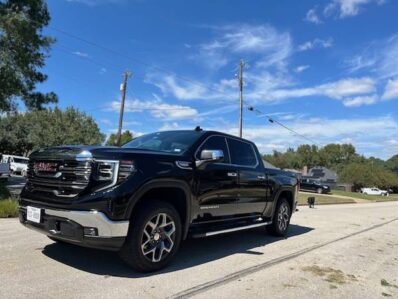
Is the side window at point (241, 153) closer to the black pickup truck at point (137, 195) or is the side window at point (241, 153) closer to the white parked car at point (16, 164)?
the black pickup truck at point (137, 195)

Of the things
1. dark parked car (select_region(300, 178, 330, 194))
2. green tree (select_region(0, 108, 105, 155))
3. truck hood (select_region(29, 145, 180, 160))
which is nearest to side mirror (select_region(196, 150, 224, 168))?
truck hood (select_region(29, 145, 180, 160))

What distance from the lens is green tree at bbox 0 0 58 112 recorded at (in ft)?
46.4

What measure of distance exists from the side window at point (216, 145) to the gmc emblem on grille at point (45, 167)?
6.61ft

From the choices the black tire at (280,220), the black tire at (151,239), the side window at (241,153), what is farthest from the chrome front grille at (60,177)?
the black tire at (280,220)

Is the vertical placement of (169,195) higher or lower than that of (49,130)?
lower

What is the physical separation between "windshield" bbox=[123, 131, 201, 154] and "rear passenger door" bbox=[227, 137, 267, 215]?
36.9 inches

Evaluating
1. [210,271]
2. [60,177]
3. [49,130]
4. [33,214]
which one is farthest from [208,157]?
[49,130]

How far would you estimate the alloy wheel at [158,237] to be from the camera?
5.31 metres

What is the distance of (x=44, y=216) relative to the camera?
17.0 feet

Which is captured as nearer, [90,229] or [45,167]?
[90,229]

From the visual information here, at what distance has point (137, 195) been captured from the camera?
5.05 meters

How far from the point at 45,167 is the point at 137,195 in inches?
51.6

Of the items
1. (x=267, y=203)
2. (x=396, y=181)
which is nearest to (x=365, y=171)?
(x=396, y=181)

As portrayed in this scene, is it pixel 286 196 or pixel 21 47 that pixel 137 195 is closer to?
pixel 286 196
